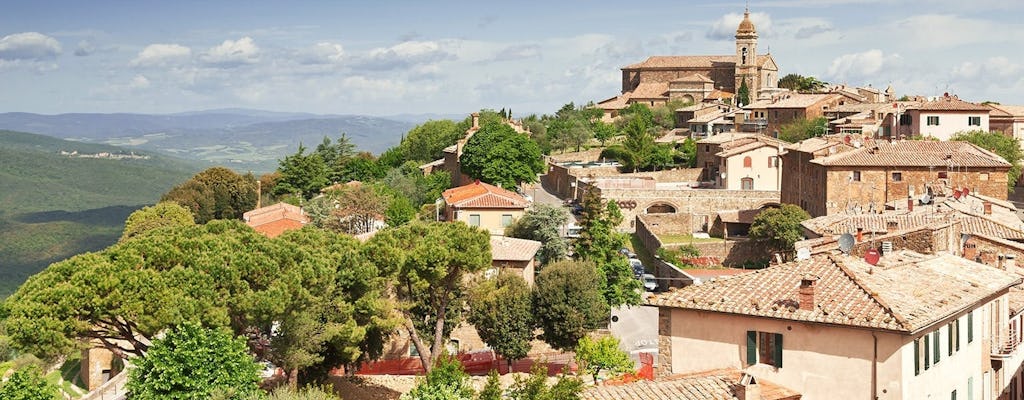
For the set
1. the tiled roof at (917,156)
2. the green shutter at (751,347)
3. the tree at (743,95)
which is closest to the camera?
the green shutter at (751,347)

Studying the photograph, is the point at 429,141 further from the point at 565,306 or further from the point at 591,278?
the point at 565,306

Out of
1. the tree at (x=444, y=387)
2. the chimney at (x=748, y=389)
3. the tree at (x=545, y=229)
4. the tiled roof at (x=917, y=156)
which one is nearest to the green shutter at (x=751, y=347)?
the chimney at (x=748, y=389)

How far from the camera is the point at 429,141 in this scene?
280ft

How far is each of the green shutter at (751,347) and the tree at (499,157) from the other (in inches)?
1818

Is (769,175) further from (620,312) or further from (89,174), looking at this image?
(89,174)

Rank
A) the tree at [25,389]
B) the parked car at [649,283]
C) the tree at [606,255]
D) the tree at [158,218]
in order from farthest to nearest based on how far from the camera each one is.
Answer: the tree at [158,218]
the parked car at [649,283]
the tree at [606,255]
the tree at [25,389]

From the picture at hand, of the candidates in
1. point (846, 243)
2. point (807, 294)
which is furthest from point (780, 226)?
point (807, 294)

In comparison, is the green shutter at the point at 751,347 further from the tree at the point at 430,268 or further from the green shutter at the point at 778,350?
the tree at the point at 430,268

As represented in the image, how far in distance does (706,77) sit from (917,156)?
6026 cm

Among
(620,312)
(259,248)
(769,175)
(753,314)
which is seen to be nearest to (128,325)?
(259,248)

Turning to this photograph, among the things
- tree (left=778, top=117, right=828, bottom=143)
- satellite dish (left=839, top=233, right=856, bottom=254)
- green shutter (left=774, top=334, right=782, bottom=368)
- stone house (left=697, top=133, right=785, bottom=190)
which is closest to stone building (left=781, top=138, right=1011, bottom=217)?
stone house (left=697, top=133, right=785, bottom=190)

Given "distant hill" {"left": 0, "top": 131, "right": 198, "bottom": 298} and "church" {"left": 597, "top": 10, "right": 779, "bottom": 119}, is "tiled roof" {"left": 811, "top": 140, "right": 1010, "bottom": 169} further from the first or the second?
"distant hill" {"left": 0, "top": 131, "right": 198, "bottom": 298}

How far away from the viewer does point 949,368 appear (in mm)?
16750

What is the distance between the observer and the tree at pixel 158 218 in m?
57.6
